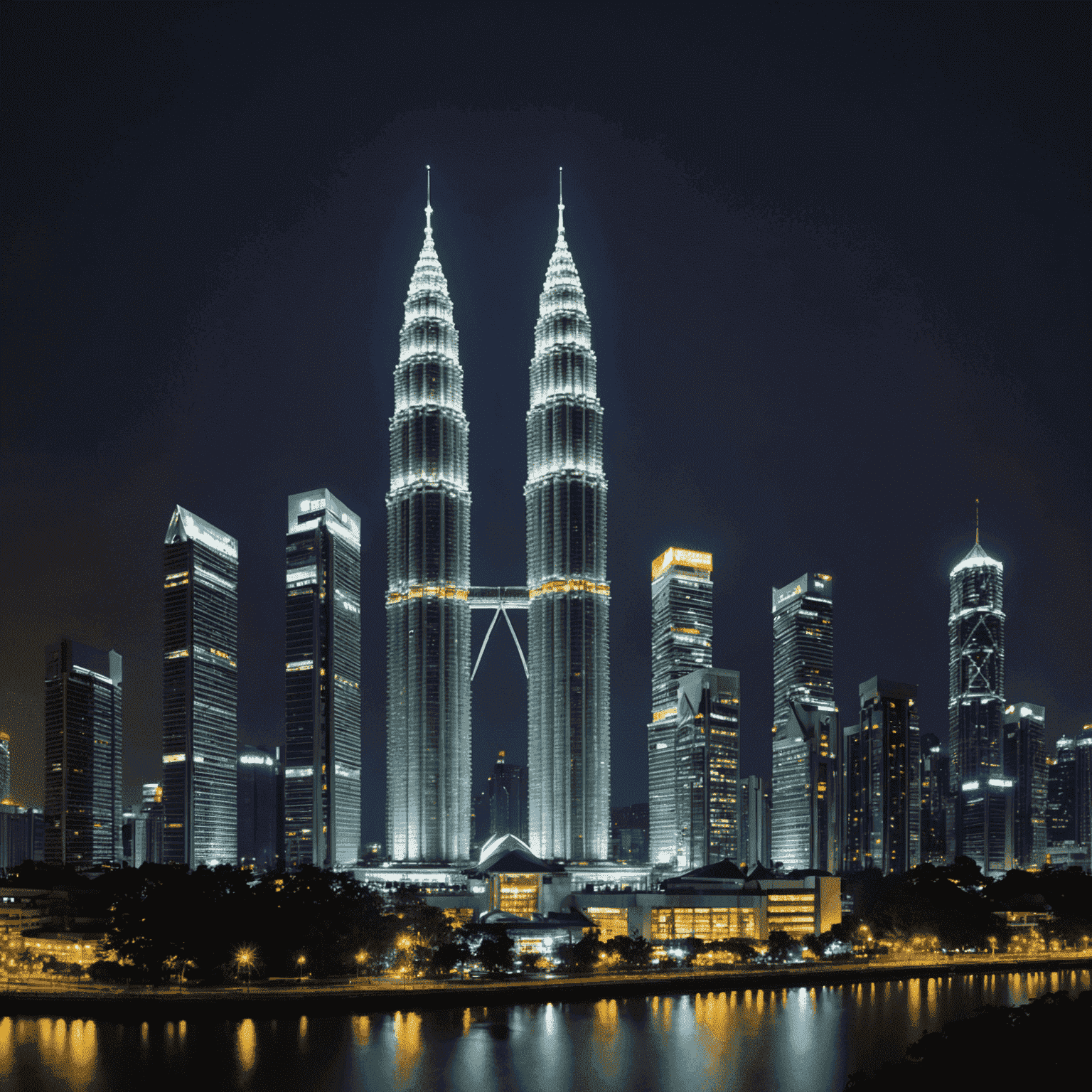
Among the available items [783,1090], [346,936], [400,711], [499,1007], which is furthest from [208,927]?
[400,711]

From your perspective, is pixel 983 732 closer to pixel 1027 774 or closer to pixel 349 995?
pixel 1027 774

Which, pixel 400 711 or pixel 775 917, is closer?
pixel 775 917

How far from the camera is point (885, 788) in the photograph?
529 feet

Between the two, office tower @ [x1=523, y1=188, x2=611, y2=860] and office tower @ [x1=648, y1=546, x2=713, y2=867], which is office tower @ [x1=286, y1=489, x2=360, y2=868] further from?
office tower @ [x1=648, y1=546, x2=713, y2=867]

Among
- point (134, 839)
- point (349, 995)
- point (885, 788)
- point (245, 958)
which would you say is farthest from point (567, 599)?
point (134, 839)

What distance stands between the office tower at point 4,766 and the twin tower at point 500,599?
83.1m

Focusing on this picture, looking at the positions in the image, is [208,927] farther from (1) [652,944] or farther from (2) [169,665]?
(2) [169,665]

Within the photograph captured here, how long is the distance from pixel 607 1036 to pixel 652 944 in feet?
88.0

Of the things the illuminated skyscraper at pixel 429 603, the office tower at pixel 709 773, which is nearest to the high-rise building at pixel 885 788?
the office tower at pixel 709 773

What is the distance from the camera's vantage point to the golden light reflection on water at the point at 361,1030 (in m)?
60.8

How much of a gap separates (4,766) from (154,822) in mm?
30526

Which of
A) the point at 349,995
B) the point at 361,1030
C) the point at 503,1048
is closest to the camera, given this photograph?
the point at 503,1048

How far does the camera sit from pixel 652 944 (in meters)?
89.7

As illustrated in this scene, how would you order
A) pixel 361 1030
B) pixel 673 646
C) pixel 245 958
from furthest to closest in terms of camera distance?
pixel 673 646
pixel 245 958
pixel 361 1030
